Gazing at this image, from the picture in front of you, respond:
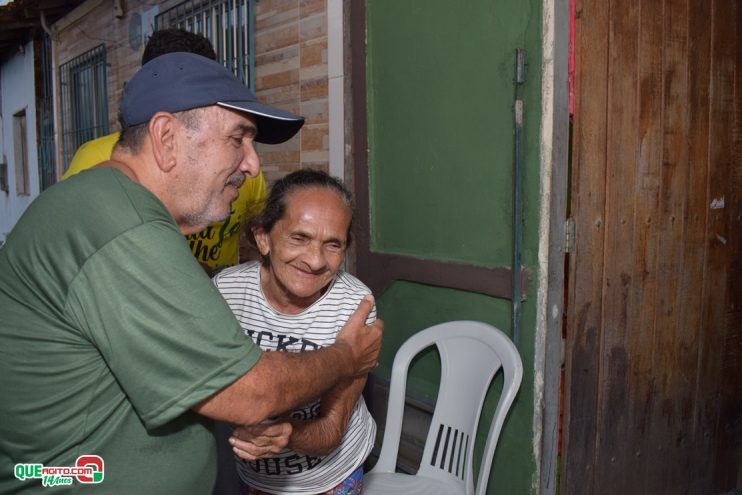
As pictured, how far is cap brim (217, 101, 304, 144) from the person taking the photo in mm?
1396

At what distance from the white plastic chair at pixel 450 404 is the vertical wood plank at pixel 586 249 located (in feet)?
1.20

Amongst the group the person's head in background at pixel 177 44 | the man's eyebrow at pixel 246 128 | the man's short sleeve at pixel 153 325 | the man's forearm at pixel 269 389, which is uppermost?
the person's head in background at pixel 177 44

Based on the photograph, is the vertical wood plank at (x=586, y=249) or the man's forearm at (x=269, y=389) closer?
the man's forearm at (x=269, y=389)

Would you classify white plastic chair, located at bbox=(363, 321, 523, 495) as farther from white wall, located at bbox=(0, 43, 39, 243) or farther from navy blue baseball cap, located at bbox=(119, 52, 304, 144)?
white wall, located at bbox=(0, 43, 39, 243)

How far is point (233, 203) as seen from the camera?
9.77 ft

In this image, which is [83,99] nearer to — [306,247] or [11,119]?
[11,119]

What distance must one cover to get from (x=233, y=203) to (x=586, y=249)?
→ 166cm

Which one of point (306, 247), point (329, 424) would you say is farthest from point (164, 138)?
point (329, 424)

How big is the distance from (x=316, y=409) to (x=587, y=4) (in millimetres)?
1919

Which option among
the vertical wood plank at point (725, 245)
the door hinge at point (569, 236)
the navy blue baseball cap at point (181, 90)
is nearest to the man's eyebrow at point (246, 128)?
the navy blue baseball cap at point (181, 90)

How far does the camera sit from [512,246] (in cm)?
258

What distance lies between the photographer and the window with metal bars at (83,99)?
7023mm

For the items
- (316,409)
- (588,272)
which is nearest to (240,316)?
(316,409)

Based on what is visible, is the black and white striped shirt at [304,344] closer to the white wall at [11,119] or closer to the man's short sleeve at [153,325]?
the man's short sleeve at [153,325]
